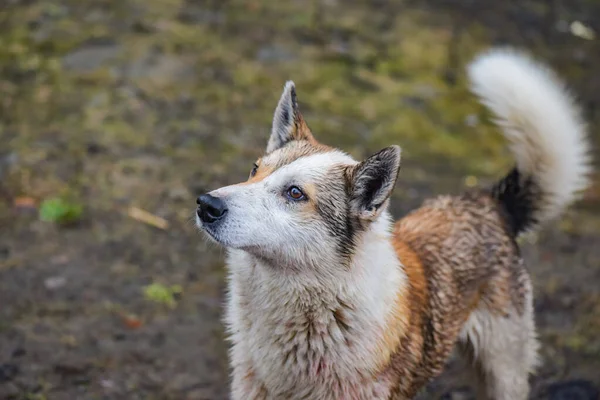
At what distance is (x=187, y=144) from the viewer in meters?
7.52

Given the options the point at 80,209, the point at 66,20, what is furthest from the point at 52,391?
A: the point at 66,20

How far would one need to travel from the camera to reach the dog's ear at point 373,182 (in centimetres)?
363

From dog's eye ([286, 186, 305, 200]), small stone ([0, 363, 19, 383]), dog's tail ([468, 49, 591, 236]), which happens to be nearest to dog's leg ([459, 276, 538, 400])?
dog's tail ([468, 49, 591, 236])

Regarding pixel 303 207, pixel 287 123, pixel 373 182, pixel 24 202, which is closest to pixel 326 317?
pixel 303 207

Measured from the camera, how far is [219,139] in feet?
25.1

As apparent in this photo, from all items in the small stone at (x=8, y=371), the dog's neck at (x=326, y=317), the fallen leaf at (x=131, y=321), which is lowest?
the small stone at (x=8, y=371)

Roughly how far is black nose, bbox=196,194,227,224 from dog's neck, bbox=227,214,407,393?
335 mm

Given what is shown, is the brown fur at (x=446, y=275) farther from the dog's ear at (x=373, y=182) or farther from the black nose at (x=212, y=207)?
the black nose at (x=212, y=207)

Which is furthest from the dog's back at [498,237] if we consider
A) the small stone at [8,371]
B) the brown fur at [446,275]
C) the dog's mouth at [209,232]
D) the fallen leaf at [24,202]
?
the fallen leaf at [24,202]

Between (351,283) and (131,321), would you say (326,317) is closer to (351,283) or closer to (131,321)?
(351,283)

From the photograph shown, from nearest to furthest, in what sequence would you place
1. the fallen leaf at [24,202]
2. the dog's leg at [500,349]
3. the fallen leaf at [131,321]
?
the dog's leg at [500,349] < the fallen leaf at [131,321] < the fallen leaf at [24,202]

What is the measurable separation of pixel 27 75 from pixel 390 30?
4285 mm

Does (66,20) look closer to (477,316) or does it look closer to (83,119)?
(83,119)

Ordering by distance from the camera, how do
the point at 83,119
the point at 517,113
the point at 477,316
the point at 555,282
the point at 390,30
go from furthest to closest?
the point at 390,30 → the point at 83,119 → the point at 555,282 → the point at 517,113 → the point at 477,316
